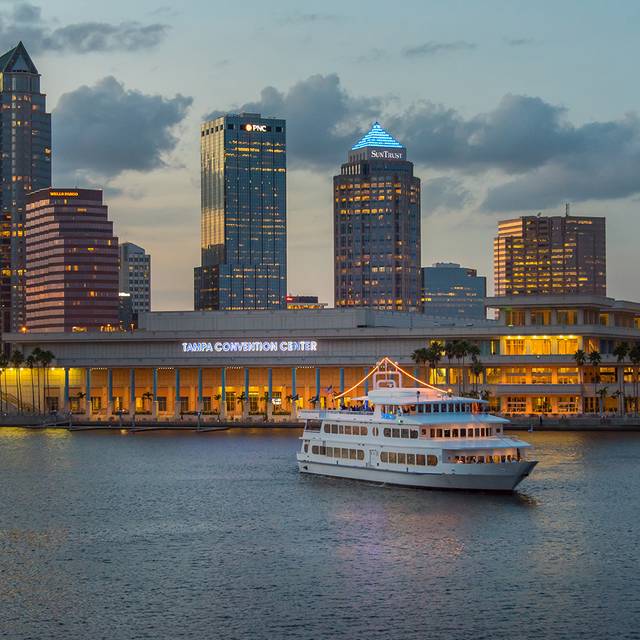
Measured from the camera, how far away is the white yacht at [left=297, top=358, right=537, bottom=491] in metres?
120

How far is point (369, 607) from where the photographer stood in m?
79.9

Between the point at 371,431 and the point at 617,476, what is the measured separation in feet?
89.6

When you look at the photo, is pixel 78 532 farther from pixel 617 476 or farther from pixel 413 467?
pixel 617 476

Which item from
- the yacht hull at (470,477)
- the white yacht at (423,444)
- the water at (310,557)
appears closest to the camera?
the water at (310,557)

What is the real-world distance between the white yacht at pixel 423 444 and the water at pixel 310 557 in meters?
1.94

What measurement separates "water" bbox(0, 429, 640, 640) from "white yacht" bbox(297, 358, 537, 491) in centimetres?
194

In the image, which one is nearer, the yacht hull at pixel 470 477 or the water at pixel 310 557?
the water at pixel 310 557

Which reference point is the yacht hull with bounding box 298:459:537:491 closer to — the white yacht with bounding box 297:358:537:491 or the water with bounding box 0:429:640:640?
the white yacht with bounding box 297:358:537:491

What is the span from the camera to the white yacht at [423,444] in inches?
4732

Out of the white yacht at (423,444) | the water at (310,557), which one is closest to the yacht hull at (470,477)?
the white yacht at (423,444)

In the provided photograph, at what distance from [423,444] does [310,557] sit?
30.3 m

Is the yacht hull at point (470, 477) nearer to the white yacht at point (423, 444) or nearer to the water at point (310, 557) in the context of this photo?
the white yacht at point (423, 444)

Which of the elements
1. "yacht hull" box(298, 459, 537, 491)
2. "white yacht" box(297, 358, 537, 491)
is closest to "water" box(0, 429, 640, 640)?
"yacht hull" box(298, 459, 537, 491)

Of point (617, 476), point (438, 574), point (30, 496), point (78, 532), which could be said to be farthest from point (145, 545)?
point (617, 476)
